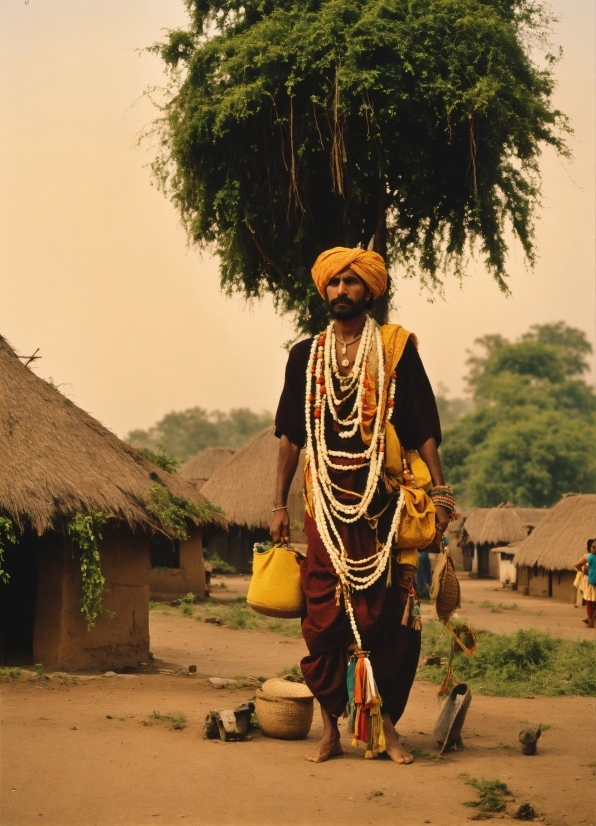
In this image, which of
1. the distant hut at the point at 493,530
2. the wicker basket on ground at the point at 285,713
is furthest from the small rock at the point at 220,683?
the distant hut at the point at 493,530

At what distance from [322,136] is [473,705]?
7202 millimetres

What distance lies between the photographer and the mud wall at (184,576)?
1898 cm

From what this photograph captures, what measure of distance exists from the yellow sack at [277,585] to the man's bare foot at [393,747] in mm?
714

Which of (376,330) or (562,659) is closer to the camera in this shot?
(376,330)

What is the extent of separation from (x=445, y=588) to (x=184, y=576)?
14218mm

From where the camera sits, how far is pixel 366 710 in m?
5.00

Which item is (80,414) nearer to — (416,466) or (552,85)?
(416,466)

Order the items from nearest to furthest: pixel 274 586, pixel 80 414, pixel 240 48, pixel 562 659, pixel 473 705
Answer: pixel 274 586 < pixel 473 705 < pixel 562 659 < pixel 80 414 < pixel 240 48

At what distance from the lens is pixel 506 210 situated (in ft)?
41.1

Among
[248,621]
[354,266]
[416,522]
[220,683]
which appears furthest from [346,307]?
[248,621]

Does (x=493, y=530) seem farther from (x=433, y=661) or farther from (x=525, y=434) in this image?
(x=433, y=661)

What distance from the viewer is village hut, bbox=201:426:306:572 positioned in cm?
2858

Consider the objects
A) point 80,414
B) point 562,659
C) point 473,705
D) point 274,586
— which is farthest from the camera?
point 80,414

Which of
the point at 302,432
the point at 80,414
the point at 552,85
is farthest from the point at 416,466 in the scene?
the point at 552,85
